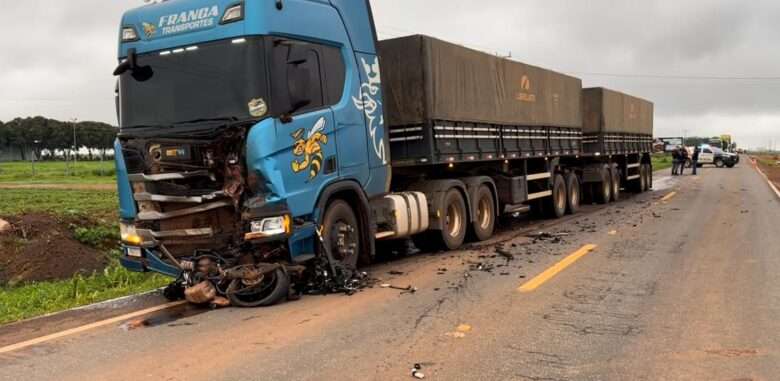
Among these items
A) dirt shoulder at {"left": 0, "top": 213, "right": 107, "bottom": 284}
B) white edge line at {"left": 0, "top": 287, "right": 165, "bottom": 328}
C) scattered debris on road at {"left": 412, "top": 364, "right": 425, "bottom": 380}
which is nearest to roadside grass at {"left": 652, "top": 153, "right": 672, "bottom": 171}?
dirt shoulder at {"left": 0, "top": 213, "right": 107, "bottom": 284}

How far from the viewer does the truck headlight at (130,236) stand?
272 inches

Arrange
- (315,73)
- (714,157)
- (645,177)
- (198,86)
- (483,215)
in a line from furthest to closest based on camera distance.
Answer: (714,157) → (645,177) → (483,215) → (315,73) → (198,86)

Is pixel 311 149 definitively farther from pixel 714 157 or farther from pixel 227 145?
pixel 714 157

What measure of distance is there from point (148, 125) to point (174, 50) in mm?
843

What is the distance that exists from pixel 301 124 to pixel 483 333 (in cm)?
290

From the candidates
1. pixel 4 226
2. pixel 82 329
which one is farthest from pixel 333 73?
pixel 4 226

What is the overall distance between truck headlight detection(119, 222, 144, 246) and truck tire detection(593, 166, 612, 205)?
48.1 feet

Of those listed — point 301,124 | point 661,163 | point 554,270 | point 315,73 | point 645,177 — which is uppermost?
point 315,73

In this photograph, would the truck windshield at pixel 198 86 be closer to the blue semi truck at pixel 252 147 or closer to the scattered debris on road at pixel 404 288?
the blue semi truck at pixel 252 147

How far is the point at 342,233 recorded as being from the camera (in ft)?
24.9

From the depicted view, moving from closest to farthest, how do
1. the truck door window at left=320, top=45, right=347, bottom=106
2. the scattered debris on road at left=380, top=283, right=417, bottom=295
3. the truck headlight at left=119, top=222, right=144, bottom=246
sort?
the truck headlight at left=119, top=222, right=144, bottom=246 < the scattered debris on road at left=380, top=283, right=417, bottom=295 < the truck door window at left=320, top=45, right=347, bottom=106

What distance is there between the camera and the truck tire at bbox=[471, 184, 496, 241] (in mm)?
11473

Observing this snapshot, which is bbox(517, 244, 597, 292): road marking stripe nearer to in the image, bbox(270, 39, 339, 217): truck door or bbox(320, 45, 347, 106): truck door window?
bbox(270, 39, 339, 217): truck door

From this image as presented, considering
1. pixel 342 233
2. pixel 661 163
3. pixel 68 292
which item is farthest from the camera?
pixel 661 163
